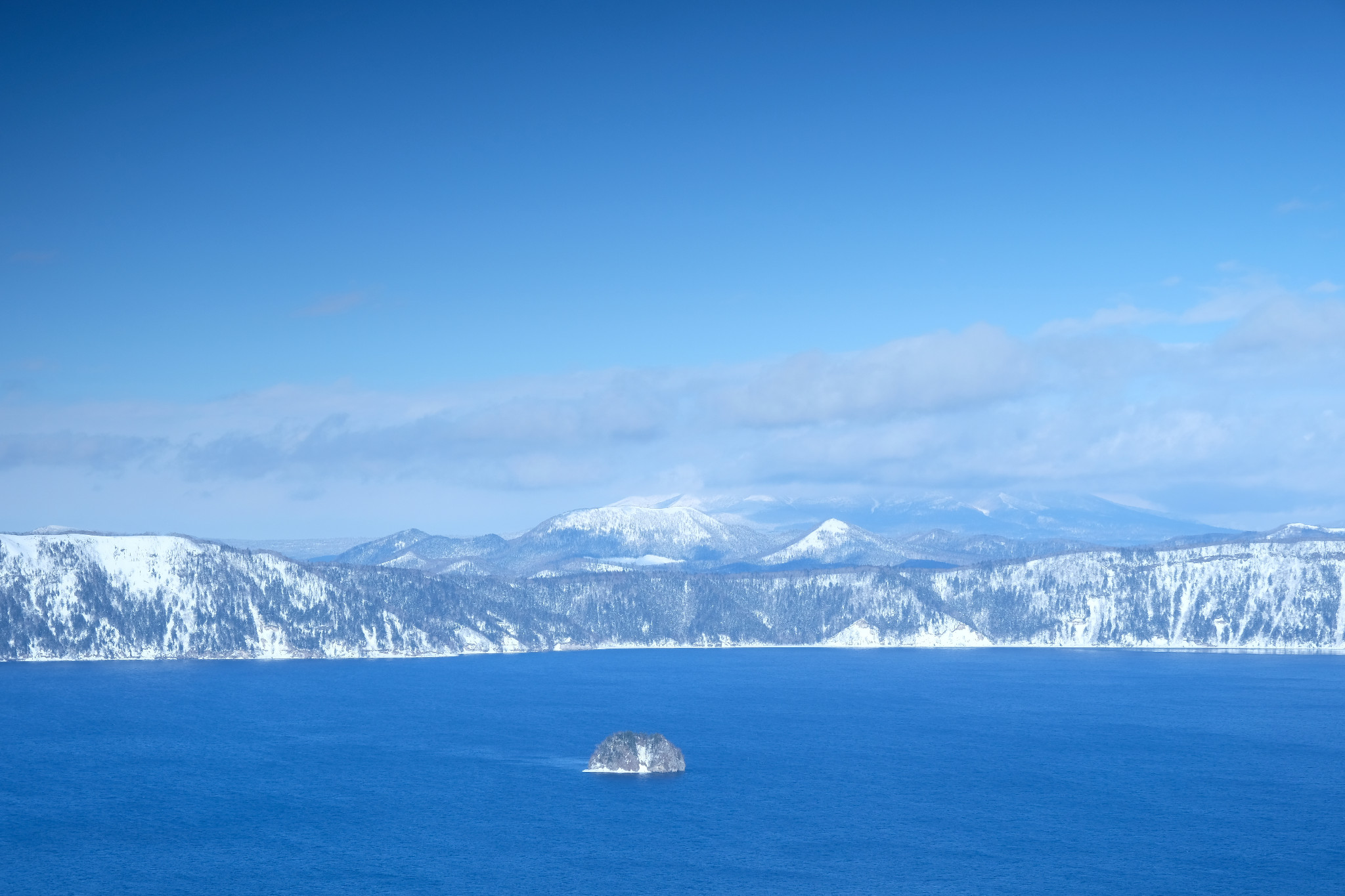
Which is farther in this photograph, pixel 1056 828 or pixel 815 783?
pixel 815 783

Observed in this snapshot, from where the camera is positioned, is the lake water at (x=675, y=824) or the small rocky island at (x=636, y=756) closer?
the lake water at (x=675, y=824)

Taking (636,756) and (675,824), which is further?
(636,756)

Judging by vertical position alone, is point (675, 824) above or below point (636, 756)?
below

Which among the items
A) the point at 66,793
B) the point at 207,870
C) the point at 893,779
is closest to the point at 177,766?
the point at 66,793

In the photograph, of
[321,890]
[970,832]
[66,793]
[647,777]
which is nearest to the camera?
[321,890]

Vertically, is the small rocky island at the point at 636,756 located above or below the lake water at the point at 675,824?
above

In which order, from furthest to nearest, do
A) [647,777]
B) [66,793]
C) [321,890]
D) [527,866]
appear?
[647,777]
[66,793]
[527,866]
[321,890]

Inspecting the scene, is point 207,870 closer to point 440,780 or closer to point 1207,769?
point 440,780
